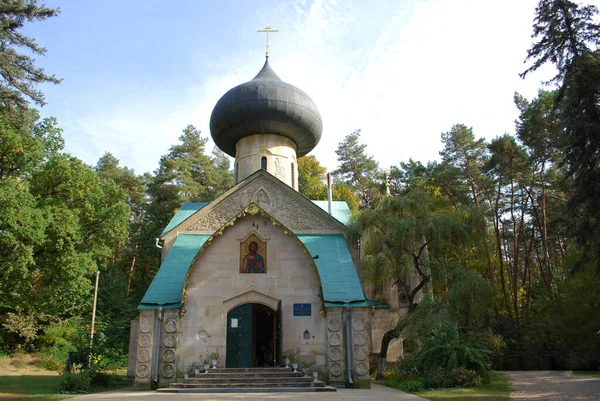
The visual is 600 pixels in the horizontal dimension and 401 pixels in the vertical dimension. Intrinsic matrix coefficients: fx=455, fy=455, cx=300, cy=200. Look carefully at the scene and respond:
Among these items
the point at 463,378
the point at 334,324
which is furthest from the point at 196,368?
the point at 463,378

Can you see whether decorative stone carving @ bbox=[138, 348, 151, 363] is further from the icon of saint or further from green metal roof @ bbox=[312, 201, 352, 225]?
green metal roof @ bbox=[312, 201, 352, 225]

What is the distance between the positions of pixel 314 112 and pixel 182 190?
1385cm

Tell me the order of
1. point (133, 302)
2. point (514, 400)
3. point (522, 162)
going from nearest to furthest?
point (514, 400) < point (522, 162) < point (133, 302)

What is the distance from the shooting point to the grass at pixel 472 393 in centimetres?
805

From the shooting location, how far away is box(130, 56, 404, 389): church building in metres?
10.6

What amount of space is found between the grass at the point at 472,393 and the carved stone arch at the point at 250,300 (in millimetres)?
4057

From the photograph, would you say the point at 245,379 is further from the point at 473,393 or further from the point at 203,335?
the point at 473,393

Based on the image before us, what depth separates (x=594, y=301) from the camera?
52.3ft

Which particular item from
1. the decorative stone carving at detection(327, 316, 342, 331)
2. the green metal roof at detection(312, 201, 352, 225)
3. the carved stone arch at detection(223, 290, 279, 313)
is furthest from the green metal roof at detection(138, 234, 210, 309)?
the green metal roof at detection(312, 201, 352, 225)

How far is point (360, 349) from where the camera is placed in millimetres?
10500

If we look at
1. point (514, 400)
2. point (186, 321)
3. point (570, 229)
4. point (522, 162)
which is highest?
point (522, 162)

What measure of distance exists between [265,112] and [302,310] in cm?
777

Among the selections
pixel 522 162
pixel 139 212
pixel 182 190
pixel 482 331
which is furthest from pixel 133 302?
pixel 522 162

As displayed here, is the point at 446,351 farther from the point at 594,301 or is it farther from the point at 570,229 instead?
the point at 594,301
